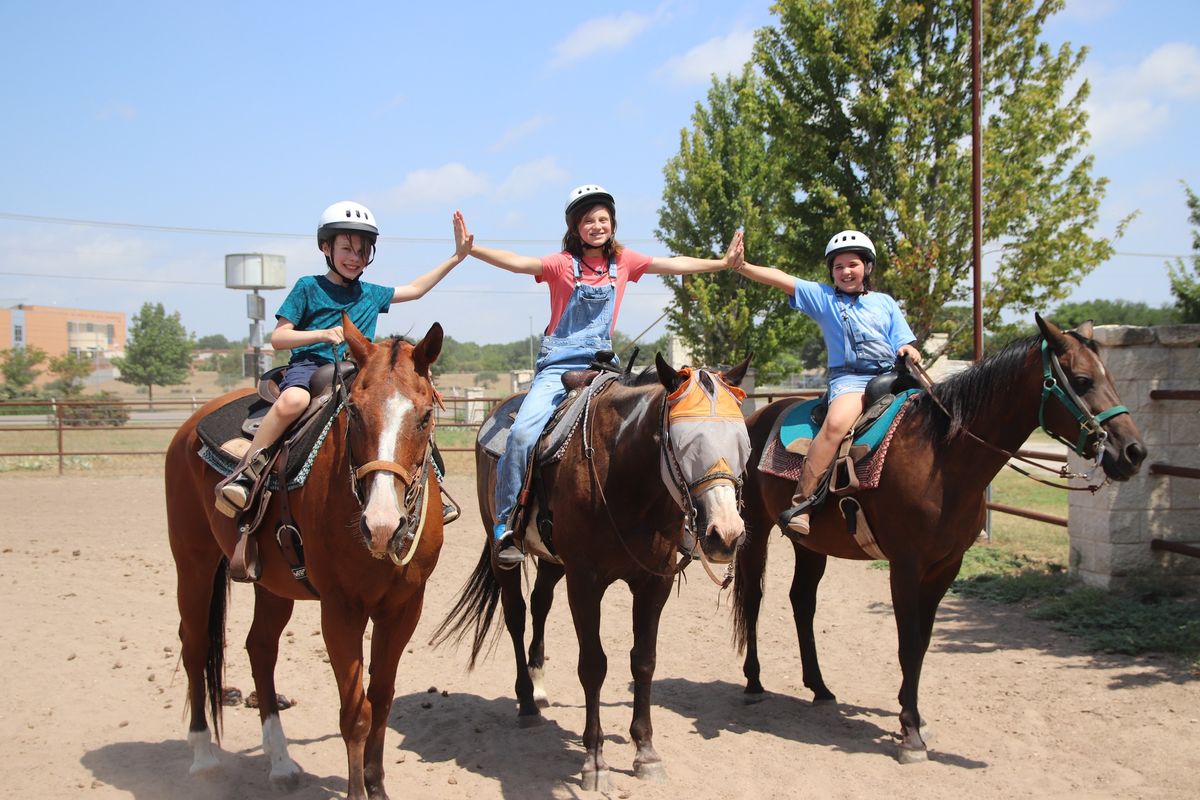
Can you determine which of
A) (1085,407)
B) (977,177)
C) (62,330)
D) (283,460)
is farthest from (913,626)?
(62,330)

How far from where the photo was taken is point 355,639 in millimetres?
3623

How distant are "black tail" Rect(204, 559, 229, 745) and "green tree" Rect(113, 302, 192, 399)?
53256 millimetres

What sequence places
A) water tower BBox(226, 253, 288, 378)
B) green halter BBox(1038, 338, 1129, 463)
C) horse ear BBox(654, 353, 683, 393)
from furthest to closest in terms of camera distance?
water tower BBox(226, 253, 288, 378)
green halter BBox(1038, 338, 1129, 463)
horse ear BBox(654, 353, 683, 393)

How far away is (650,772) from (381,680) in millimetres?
1458

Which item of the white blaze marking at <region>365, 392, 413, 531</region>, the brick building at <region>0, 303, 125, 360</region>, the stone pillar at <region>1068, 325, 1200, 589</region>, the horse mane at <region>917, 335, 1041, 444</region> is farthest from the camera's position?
the brick building at <region>0, 303, 125, 360</region>

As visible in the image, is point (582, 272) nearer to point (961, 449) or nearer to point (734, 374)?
point (734, 374)

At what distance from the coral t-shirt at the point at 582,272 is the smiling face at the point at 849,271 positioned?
48.6 inches

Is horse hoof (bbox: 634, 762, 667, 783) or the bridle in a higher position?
the bridle

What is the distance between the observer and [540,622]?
18.2 ft

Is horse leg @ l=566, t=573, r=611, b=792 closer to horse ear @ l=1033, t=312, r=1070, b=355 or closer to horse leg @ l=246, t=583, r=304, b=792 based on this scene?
horse leg @ l=246, t=583, r=304, b=792

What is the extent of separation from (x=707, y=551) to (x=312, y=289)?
2221mm

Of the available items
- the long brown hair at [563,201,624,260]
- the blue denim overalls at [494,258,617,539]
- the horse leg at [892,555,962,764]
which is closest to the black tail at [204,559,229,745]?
the blue denim overalls at [494,258,617,539]

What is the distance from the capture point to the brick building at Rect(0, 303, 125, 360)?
75.9 meters

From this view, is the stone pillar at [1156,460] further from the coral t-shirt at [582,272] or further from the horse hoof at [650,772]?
the horse hoof at [650,772]
